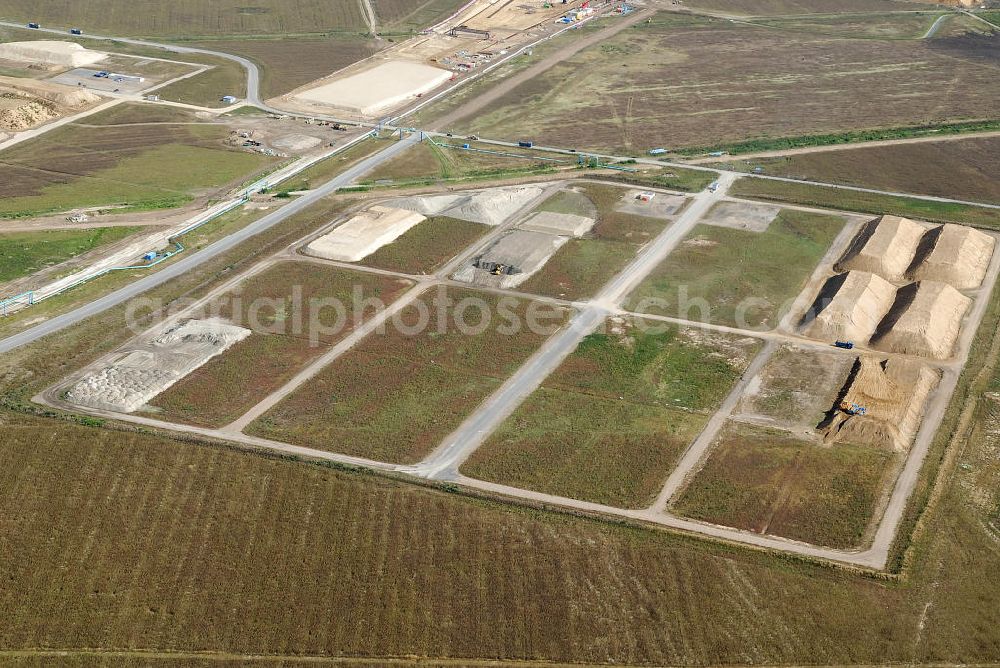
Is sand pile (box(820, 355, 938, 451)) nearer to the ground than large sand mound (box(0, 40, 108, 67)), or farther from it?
nearer to the ground

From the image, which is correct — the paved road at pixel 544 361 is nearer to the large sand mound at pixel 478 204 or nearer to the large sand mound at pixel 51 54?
the large sand mound at pixel 478 204

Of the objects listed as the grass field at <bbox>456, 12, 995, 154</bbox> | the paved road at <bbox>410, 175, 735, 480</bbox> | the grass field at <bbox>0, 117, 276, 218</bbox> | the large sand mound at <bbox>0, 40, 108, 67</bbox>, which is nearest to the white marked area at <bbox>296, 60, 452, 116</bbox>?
the grass field at <bbox>456, 12, 995, 154</bbox>

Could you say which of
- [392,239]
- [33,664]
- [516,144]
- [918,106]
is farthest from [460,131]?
[33,664]

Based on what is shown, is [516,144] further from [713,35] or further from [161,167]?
[713,35]

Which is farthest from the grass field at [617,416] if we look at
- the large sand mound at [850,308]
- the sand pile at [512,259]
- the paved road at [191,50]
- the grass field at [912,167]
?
the paved road at [191,50]

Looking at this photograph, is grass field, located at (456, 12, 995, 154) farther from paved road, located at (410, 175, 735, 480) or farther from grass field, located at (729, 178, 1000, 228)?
paved road, located at (410, 175, 735, 480)
